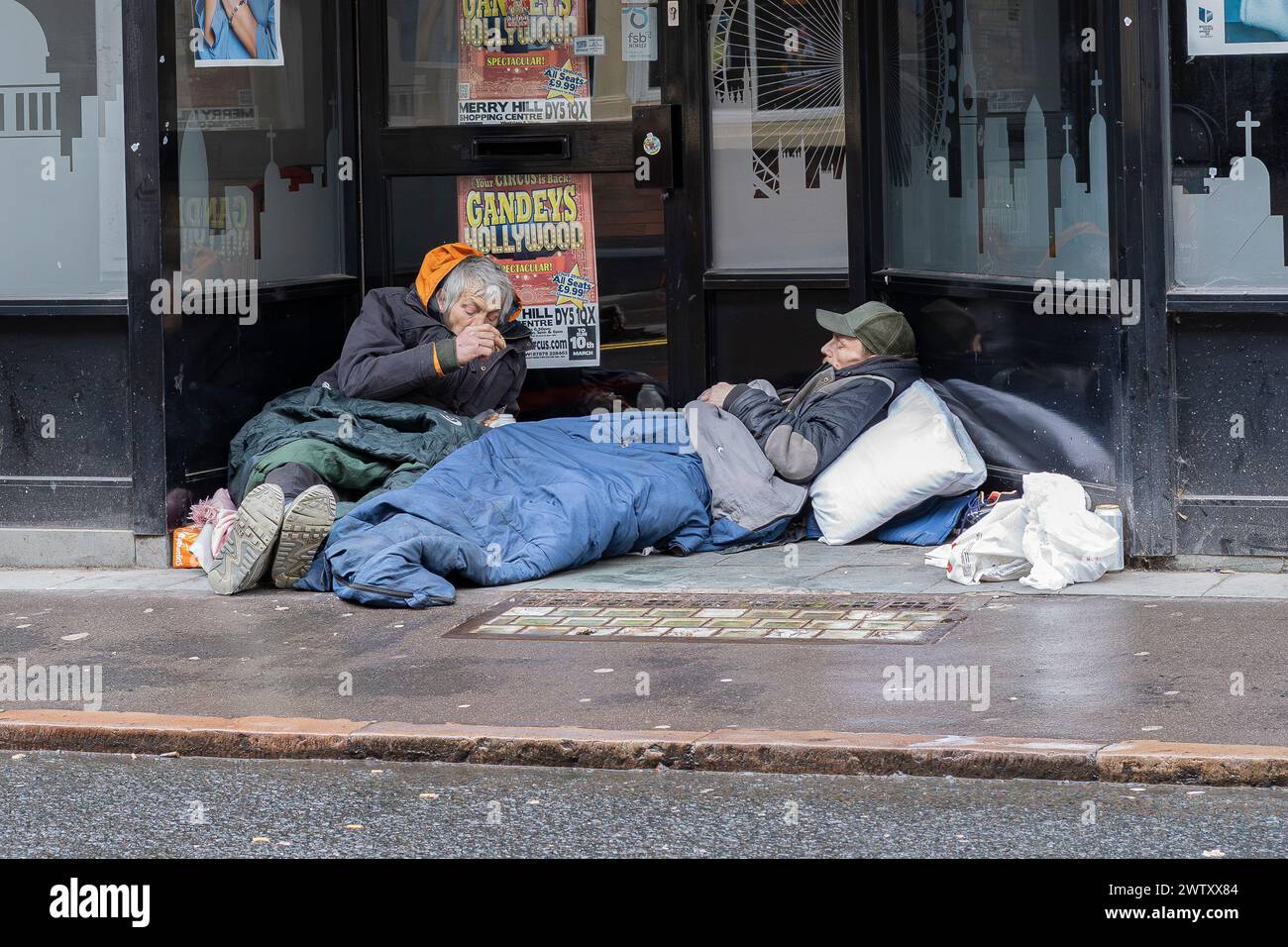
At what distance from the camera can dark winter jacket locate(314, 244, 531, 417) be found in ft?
25.7

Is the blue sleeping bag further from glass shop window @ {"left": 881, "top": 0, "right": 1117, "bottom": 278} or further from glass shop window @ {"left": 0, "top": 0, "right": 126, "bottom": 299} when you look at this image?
glass shop window @ {"left": 0, "top": 0, "right": 126, "bottom": 299}

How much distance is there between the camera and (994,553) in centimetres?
678

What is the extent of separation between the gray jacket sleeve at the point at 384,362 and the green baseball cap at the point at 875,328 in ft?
5.36

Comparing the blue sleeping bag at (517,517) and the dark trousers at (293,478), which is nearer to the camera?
the blue sleeping bag at (517,517)

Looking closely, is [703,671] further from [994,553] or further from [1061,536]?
[1061,536]

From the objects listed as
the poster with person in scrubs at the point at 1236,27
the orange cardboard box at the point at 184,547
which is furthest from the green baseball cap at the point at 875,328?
the orange cardboard box at the point at 184,547

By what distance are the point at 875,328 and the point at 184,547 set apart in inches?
120

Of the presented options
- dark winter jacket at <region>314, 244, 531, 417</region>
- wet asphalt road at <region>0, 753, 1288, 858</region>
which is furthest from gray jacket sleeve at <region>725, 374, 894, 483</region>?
wet asphalt road at <region>0, 753, 1288, 858</region>

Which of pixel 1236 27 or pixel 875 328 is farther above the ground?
pixel 1236 27

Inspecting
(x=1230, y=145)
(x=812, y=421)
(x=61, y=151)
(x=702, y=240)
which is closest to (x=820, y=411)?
(x=812, y=421)

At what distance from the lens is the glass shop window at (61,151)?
761cm

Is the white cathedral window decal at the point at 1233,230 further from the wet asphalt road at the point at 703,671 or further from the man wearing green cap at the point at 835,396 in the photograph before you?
the man wearing green cap at the point at 835,396

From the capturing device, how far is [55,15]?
7.64 meters

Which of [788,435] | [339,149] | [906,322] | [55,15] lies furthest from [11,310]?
[906,322]
